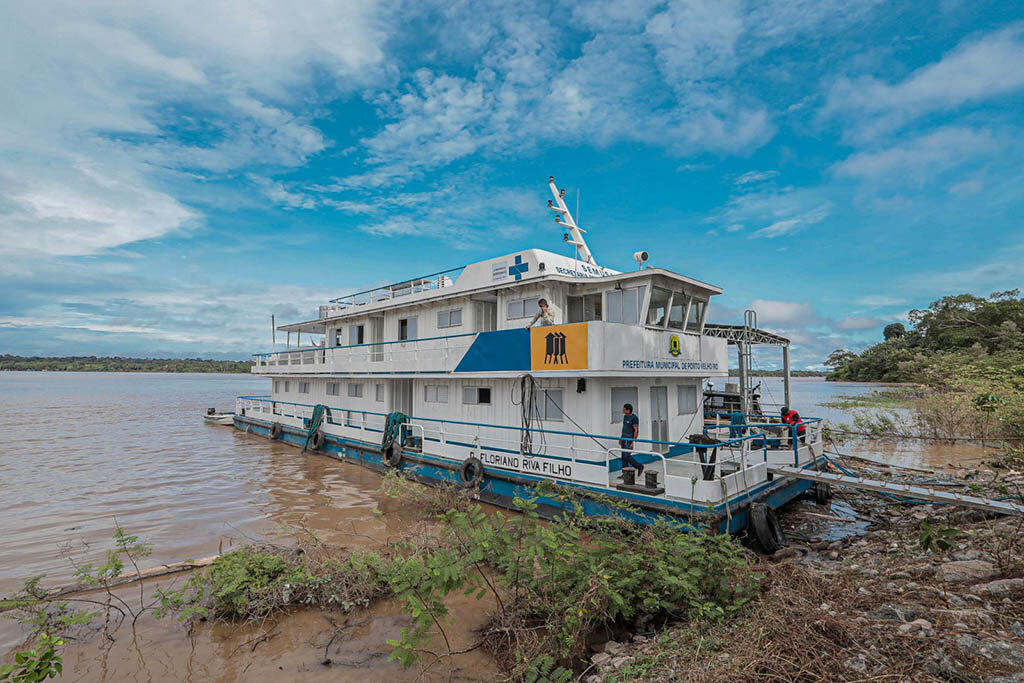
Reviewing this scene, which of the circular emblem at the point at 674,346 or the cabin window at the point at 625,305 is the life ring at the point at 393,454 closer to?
the cabin window at the point at 625,305

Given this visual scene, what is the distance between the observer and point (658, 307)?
37.4 ft

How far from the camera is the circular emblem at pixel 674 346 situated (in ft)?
37.4

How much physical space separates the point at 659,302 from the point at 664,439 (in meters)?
3.24

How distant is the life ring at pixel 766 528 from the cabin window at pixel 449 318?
8.57 metres

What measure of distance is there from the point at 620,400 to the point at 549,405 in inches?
61.2

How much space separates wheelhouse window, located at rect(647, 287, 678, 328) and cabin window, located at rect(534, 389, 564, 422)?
2.66 meters

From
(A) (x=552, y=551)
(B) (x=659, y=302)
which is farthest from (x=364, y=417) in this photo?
(A) (x=552, y=551)

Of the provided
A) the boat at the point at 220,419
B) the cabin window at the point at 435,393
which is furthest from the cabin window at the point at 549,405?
the boat at the point at 220,419

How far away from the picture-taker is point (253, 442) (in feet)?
74.2

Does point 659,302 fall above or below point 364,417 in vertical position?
above

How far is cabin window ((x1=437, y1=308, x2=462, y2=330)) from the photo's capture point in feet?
46.5

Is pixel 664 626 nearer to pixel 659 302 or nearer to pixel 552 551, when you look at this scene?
pixel 552 551

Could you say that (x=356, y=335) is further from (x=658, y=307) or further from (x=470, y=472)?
(x=658, y=307)

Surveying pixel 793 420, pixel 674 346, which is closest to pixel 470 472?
pixel 674 346
